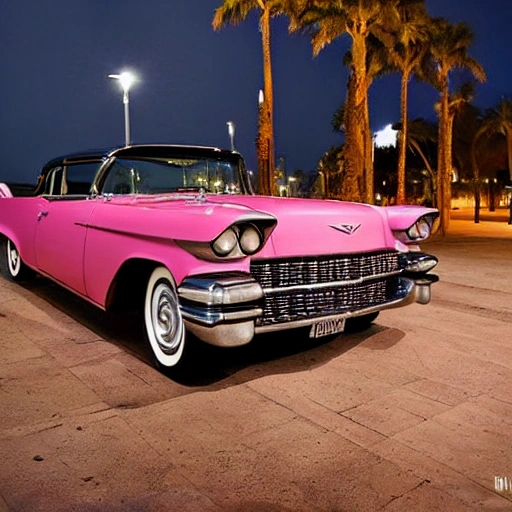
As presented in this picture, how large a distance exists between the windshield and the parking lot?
1308 millimetres

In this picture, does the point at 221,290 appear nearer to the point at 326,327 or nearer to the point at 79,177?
the point at 326,327

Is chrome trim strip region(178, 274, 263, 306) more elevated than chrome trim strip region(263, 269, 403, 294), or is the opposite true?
chrome trim strip region(178, 274, 263, 306)

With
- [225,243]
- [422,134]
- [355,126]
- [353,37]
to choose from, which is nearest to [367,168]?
[355,126]

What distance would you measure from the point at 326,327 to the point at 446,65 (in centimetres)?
2116

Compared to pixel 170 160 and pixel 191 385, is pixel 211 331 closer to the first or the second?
pixel 191 385

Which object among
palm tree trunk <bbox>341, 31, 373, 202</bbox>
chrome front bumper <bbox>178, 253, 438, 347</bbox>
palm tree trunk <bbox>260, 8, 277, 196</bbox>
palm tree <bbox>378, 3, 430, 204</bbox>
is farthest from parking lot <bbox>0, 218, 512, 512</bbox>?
palm tree <bbox>378, 3, 430, 204</bbox>

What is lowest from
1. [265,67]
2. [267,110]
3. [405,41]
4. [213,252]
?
[213,252]

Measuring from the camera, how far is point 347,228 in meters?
4.07

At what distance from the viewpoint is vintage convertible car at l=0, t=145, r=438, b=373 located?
11.3ft

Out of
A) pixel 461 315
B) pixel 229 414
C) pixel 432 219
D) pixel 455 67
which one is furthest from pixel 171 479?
pixel 455 67

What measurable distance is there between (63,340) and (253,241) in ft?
7.38

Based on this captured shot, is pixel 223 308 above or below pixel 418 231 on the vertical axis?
below

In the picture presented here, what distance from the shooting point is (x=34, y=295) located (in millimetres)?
6789

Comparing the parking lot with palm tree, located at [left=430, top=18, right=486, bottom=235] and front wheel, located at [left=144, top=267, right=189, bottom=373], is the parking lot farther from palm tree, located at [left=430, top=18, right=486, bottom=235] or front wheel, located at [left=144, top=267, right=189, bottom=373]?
palm tree, located at [left=430, top=18, right=486, bottom=235]
